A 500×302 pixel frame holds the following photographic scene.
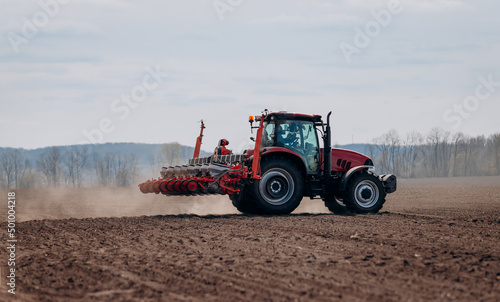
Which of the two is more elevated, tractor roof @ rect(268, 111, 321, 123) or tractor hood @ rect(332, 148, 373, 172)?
tractor roof @ rect(268, 111, 321, 123)

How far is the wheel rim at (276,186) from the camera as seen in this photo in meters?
15.6

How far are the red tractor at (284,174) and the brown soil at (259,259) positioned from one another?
3.74 feet

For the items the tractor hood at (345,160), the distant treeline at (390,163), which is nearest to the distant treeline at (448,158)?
the distant treeline at (390,163)

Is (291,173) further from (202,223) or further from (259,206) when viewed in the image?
(202,223)

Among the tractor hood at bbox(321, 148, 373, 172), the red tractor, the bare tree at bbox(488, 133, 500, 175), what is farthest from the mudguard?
the bare tree at bbox(488, 133, 500, 175)

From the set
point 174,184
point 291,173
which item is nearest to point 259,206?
point 291,173

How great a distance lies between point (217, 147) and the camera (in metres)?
17.7

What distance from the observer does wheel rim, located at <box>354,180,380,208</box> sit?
16.5 meters

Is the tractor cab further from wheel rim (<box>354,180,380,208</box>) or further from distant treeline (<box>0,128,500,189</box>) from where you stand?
distant treeline (<box>0,128,500,189</box>)

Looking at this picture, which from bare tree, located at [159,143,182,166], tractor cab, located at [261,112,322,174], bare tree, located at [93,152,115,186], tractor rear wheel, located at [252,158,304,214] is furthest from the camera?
bare tree, located at [93,152,115,186]

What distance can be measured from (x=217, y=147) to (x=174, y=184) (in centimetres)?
260

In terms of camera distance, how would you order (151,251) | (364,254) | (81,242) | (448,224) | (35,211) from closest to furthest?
(364,254) < (151,251) < (81,242) < (448,224) < (35,211)

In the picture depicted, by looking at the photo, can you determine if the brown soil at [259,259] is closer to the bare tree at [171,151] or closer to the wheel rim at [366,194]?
the wheel rim at [366,194]

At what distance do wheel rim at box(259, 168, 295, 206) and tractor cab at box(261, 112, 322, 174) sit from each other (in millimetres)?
767
